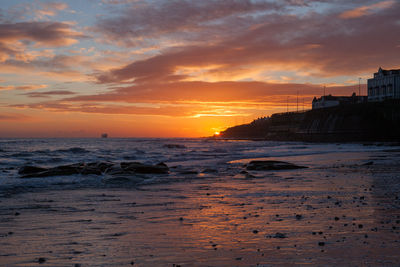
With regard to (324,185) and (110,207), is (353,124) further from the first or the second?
(110,207)

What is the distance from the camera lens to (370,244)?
620cm

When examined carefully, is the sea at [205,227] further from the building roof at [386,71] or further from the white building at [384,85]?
the building roof at [386,71]

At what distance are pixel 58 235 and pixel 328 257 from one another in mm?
4947

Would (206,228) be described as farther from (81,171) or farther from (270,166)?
(270,166)

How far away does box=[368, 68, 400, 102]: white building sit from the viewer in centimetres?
10031

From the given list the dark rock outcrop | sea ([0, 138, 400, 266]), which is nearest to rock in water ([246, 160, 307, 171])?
the dark rock outcrop

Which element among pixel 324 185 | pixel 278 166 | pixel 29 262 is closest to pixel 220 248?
pixel 29 262

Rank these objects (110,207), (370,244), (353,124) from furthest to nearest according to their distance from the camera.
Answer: (353,124)
(110,207)
(370,244)

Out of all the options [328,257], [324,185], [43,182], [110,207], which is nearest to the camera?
[328,257]

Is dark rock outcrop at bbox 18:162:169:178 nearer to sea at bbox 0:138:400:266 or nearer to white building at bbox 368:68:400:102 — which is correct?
sea at bbox 0:138:400:266

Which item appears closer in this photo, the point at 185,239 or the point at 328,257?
the point at 328,257

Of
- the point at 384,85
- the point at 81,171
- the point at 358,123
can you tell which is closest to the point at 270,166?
the point at 81,171

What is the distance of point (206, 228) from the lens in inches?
307

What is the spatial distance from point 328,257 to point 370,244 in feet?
3.48
